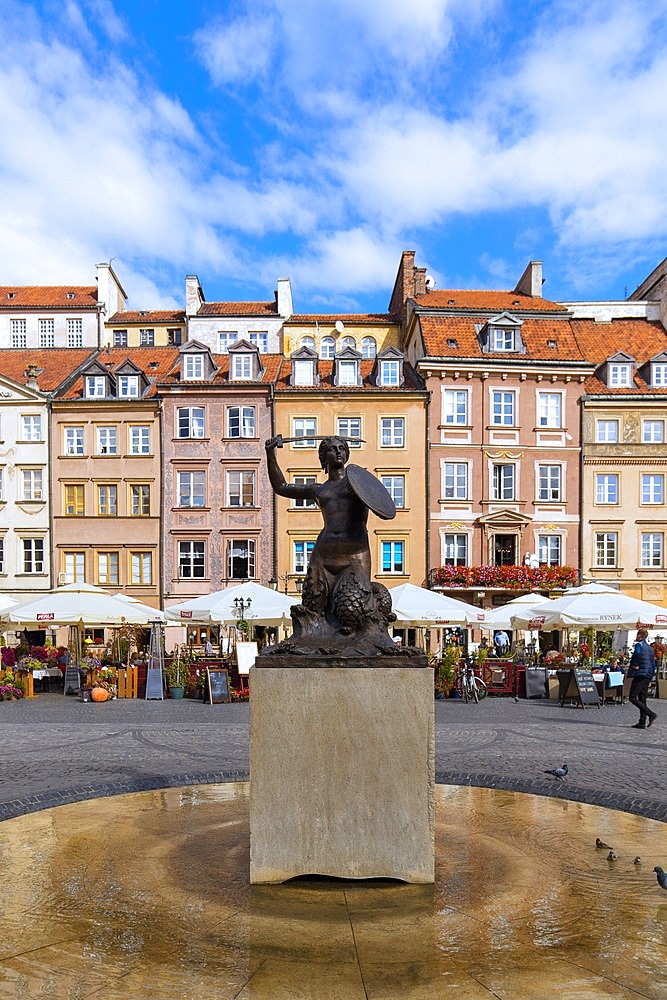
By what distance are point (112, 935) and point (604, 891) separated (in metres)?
3.13

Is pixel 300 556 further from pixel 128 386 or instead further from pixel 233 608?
pixel 233 608

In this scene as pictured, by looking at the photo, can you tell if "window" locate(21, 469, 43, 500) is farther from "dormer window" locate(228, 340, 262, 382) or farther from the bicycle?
the bicycle

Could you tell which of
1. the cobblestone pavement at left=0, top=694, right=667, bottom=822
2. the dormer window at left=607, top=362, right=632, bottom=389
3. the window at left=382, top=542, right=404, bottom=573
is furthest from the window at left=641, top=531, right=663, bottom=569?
the cobblestone pavement at left=0, top=694, right=667, bottom=822

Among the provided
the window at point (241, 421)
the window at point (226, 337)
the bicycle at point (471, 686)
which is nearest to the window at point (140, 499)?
the window at point (241, 421)

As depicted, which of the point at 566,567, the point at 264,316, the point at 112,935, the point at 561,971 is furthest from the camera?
the point at 264,316

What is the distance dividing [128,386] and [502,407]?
1743 cm

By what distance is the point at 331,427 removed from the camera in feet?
120

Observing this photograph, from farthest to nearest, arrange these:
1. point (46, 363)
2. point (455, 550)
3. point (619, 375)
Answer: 1. point (46, 363)
2. point (619, 375)
3. point (455, 550)

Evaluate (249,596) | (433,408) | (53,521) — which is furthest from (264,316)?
(249,596)

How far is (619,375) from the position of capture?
3750 cm

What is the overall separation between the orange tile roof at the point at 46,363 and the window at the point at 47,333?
3287 millimetres

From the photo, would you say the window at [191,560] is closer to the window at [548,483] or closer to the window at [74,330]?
the window at [548,483]

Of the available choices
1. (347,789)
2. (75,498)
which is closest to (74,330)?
(75,498)

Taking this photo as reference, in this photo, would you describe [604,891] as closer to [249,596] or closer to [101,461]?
[249,596]
